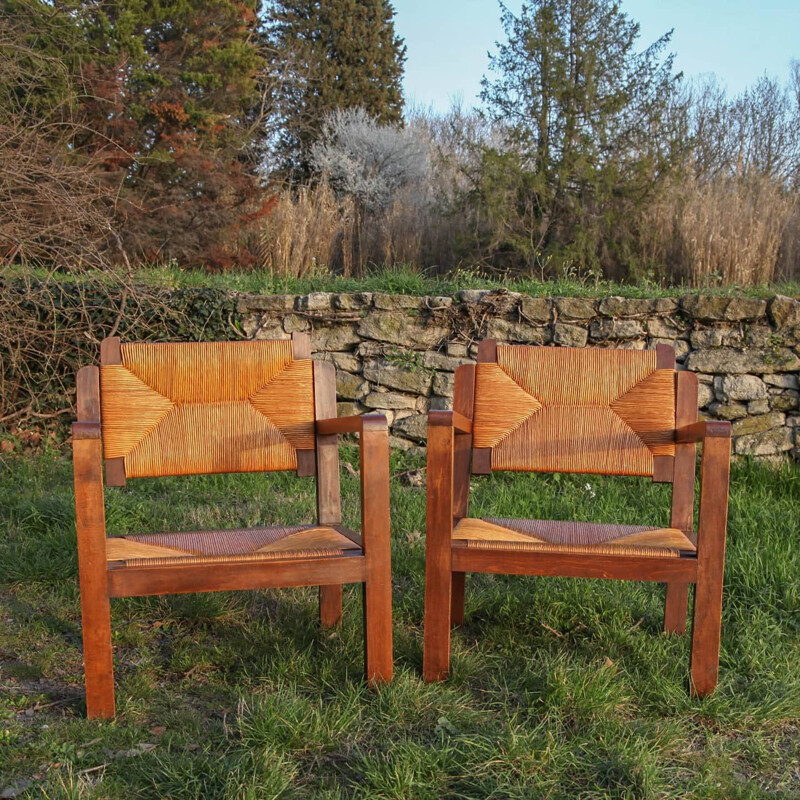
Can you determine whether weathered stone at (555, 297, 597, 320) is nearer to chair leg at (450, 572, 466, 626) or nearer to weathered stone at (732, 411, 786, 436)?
weathered stone at (732, 411, 786, 436)

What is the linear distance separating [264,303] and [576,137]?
178 inches

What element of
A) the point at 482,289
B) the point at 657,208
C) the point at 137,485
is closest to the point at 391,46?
the point at 657,208

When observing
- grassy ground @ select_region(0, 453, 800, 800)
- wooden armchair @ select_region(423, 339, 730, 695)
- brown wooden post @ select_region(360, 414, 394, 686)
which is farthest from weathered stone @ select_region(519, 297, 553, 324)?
brown wooden post @ select_region(360, 414, 394, 686)

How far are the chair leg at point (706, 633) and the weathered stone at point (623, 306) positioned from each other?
10.5 ft

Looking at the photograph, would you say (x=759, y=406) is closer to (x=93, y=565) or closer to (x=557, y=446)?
(x=557, y=446)

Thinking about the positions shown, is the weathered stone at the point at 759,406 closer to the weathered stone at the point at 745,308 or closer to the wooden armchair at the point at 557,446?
the weathered stone at the point at 745,308

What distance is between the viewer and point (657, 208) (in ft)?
24.1

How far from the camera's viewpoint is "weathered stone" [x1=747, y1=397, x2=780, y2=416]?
504cm

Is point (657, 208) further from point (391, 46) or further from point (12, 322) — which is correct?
point (391, 46)

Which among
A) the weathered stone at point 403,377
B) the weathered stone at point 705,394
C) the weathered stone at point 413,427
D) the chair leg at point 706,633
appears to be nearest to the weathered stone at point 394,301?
the weathered stone at point 403,377

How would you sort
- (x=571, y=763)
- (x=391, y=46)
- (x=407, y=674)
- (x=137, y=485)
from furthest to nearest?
1. (x=391, y=46)
2. (x=137, y=485)
3. (x=407, y=674)
4. (x=571, y=763)

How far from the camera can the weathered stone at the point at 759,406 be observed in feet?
16.5

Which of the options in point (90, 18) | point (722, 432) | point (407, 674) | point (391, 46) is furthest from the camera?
point (391, 46)

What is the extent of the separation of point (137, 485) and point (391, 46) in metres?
17.2
